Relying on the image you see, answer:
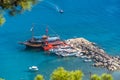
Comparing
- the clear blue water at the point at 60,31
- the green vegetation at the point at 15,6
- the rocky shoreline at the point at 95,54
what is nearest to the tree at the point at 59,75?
the green vegetation at the point at 15,6

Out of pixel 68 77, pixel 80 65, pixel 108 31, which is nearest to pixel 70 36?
pixel 108 31

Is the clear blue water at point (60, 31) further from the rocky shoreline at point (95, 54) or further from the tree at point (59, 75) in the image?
the tree at point (59, 75)

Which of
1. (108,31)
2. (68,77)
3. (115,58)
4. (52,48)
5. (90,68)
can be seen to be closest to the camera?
(68,77)

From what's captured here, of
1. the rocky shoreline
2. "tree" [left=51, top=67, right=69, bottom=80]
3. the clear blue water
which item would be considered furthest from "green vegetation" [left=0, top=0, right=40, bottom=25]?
Answer: the rocky shoreline

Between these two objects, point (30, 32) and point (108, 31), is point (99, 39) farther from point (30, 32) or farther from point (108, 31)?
point (30, 32)

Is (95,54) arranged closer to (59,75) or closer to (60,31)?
(60,31)

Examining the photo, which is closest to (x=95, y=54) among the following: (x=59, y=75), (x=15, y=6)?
(x=59, y=75)
